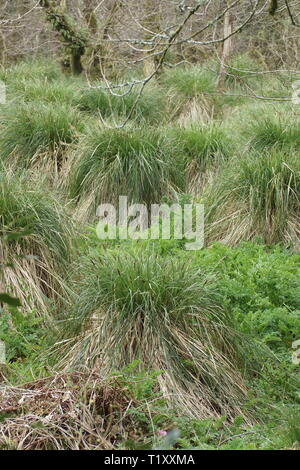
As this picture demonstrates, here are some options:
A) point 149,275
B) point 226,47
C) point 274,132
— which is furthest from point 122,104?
point 149,275

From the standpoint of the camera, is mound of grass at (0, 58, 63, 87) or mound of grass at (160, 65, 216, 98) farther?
mound of grass at (0, 58, 63, 87)

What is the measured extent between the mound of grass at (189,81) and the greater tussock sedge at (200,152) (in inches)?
74.1

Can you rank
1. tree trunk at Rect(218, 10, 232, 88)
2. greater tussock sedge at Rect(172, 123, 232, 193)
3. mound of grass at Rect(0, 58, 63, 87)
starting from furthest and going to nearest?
1. tree trunk at Rect(218, 10, 232, 88)
2. mound of grass at Rect(0, 58, 63, 87)
3. greater tussock sedge at Rect(172, 123, 232, 193)

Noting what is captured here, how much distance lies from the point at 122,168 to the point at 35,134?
1106mm

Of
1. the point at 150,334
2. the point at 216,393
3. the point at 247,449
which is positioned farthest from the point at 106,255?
the point at 247,449

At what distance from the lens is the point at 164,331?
13.0ft

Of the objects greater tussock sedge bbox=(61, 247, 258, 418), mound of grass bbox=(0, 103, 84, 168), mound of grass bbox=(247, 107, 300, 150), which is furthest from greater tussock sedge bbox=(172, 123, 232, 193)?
greater tussock sedge bbox=(61, 247, 258, 418)

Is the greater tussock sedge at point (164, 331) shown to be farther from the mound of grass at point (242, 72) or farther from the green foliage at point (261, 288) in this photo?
the mound of grass at point (242, 72)

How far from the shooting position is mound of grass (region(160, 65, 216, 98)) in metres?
9.35

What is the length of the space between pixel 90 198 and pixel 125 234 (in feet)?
3.12

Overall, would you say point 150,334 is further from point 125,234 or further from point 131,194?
point 131,194

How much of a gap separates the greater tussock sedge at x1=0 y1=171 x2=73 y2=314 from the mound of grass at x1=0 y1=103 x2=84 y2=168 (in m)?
1.63

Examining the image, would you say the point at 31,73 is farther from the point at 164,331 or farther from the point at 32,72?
the point at 164,331

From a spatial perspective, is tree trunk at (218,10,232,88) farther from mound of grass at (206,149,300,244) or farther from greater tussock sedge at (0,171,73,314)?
greater tussock sedge at (0,171,73,314)
